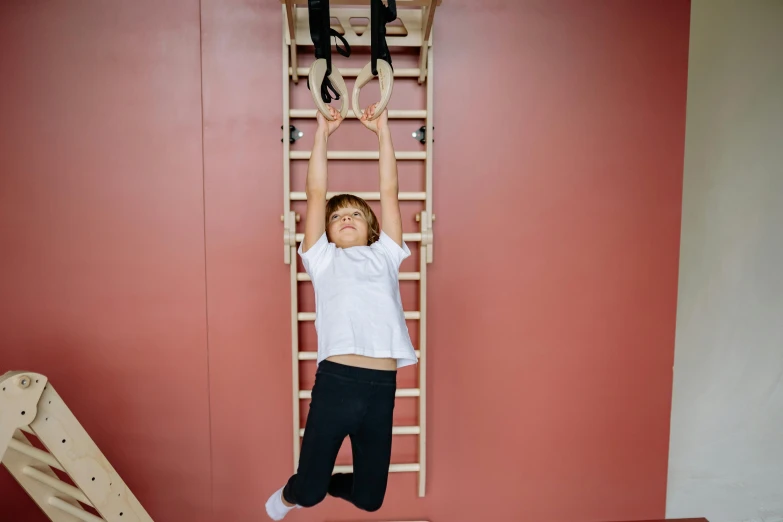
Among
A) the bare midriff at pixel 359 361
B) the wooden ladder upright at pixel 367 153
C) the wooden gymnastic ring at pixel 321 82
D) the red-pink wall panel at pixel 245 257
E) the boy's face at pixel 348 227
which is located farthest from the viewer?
the red-pink wall panel at pixel 245 257

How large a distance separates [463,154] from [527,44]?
1.94 ft

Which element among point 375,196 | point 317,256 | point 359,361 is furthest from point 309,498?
point 375,196

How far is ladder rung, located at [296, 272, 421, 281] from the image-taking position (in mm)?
2139

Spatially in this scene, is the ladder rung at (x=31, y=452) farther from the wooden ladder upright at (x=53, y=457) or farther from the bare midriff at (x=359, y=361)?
the bare midriff at (x=359, y=361)

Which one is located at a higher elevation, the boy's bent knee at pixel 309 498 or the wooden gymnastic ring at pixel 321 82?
the wooden gymnastic ring at pixel 321 82

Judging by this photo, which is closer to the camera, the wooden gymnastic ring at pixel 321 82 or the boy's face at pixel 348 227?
the wooden gymnastic ring at pixel 321 82

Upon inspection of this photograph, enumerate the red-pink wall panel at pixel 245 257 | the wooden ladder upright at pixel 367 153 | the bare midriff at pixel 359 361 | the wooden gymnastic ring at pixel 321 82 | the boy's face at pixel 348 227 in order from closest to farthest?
the wooden gymnastic ring at pixel 321 82, the bare midriff at pixel 359 361, the boy's face at pixel 348 227, the wooden ladder upright at pixel 367 153, the red-pink wall panel at pixel 245 257

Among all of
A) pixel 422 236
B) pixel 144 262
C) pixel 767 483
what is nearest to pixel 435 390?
pixel 422 236

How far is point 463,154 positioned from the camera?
226cm

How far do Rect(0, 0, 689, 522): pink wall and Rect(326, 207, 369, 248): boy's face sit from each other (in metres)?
0.49

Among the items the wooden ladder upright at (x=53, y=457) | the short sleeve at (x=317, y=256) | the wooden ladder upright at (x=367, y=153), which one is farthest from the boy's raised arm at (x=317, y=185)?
the wooden ladder upright at (x=53, y=457)

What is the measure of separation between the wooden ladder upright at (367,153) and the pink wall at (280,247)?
11cm

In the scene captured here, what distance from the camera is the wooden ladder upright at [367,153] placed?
207cm

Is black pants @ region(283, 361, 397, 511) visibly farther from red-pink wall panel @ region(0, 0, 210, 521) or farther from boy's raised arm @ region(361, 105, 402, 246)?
red-pink wall panel @ region(0, 0, 210, 521)
